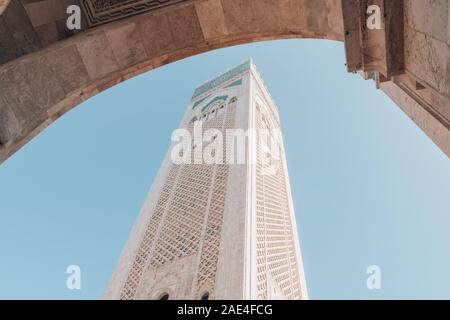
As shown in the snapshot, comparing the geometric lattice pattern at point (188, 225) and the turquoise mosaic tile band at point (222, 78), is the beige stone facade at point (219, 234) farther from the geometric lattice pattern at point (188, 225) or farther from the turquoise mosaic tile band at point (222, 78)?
the turquoise mosaic tile band at point (222, 78)

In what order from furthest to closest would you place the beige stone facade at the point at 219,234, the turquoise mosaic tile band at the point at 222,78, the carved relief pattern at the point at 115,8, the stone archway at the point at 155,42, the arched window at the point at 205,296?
the turquoise mosaic tile band at the point at 222,78 → the beige stone facade at the point at 219,234 → the arched window at the point at 205,296 → the carved relief pattern at the point at 115,8 → the stone archway at the point at 155,42

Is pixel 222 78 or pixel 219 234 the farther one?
pixel 222 78

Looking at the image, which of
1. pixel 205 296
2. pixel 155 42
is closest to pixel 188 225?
pixel 205 296

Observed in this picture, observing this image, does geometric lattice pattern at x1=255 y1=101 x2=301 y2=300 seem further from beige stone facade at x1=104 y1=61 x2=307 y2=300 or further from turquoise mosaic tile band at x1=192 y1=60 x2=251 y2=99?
turquoise mosaic tile band at x1=192 y1=60 x2=251 y2=99

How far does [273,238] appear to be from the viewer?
22.6ft

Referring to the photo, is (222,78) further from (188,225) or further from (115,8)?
(115,8)

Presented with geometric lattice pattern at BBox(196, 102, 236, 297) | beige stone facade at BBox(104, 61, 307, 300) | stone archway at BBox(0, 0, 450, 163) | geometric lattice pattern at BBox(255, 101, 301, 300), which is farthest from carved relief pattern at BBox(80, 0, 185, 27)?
geometric lattice pattern at BBox(255, 101, 301, 300)

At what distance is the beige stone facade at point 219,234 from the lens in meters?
5.22

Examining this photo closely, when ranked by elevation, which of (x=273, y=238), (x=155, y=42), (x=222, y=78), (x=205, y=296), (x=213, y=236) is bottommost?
(x=273, y=238)

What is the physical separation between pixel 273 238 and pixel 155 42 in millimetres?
5191

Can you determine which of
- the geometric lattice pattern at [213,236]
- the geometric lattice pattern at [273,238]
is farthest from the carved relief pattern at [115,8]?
the geometric lattice pattern at [273,238]

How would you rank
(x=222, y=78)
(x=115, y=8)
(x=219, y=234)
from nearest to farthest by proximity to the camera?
(x=115, y=8) < (x=219, y=234) < (x=222, y=78)
